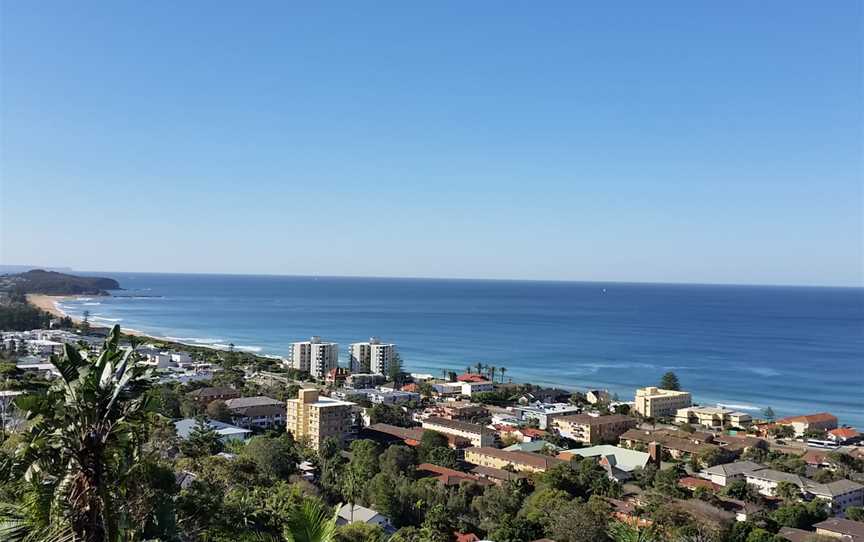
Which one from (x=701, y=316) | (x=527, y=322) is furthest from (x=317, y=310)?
(x=701, y=316)

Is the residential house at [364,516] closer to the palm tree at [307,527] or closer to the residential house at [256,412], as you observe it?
the palm tree at [307,527]

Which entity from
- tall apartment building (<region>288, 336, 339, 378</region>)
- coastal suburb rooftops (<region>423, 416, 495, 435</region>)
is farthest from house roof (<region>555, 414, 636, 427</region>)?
tall apartment building (<region>288, 336, 339, 378</region>)

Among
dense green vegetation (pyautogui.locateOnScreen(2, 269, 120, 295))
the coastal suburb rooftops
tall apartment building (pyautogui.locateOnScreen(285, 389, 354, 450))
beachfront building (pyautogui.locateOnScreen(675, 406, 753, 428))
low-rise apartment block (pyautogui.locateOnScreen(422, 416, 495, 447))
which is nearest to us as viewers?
tall apartment building (pyautogui.locateOnScreen(285, 389, 354, 450))

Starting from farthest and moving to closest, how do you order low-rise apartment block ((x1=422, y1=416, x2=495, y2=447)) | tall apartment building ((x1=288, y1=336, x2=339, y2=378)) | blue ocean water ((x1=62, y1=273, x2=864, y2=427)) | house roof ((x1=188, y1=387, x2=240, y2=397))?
tall apartment building ((x1=288, y1=336, x2=339, y2=378)), blue ocean water ((x1=62, y1=273, x2=864, y2=427)), house roof ((x1=188, y1=387, x2=240, y2=397)), low-rise apartment block ((x1=422, y1=416, x2=495, y2=447))

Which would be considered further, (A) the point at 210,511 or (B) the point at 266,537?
Answer: (A) the point at 210,511

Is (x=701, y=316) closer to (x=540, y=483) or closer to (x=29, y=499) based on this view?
(x=540, y=483)

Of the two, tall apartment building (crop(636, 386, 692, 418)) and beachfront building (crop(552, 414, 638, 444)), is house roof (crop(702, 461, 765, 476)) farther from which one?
tall apartment building (crop(636, 386, 692, 418))

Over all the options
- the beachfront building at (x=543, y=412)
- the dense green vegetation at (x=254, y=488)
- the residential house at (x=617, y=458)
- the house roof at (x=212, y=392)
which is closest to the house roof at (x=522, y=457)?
the dense green vegetation at (x=254, y=488)
